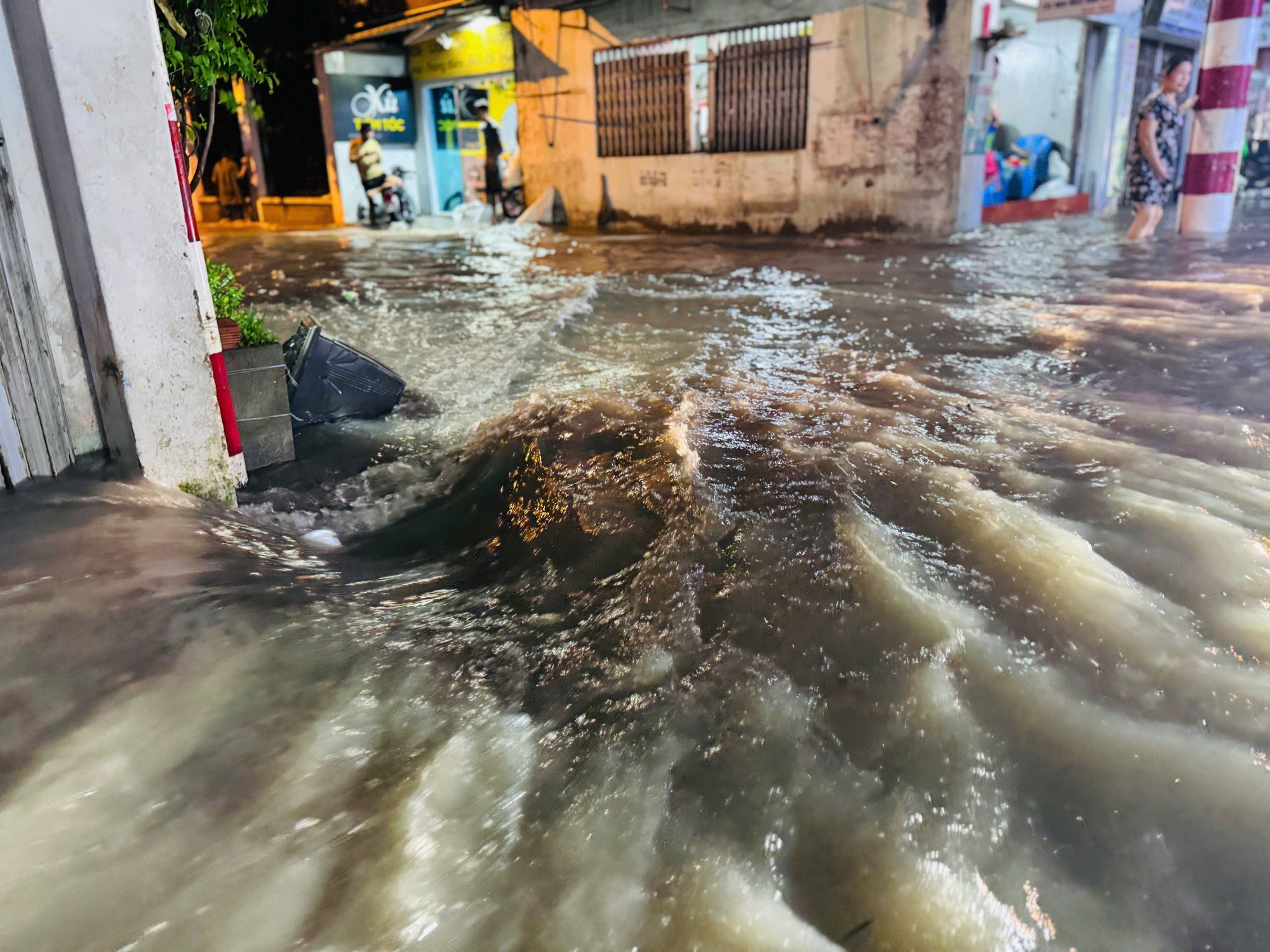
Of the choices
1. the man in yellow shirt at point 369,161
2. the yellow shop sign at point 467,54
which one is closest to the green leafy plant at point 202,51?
the yellow shop sign at point 467,54

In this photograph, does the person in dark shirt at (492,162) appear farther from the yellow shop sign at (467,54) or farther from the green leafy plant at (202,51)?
the green leafy plant at (202,51)

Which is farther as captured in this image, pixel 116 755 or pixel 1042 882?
pixel 116 755

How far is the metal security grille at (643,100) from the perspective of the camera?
15.2 m

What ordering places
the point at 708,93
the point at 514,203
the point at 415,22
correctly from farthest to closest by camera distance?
the point at 514,203 → the point at 415,22 → the point at 708,93

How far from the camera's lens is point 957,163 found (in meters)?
12.6

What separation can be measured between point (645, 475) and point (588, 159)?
47.4ft

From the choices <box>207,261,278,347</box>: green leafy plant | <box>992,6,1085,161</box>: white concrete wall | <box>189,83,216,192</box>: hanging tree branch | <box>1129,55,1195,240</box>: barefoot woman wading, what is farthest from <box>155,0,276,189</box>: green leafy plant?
<box>992,6,1085,161</box>: white concrete wall

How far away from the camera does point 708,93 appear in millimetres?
14773

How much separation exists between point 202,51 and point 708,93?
38.1 feet

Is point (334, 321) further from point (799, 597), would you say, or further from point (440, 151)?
point (440, 151)

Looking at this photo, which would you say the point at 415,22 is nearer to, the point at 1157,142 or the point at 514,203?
the point at 514,203

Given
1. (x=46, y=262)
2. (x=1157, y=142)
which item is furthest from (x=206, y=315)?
(x=1157, y=142)

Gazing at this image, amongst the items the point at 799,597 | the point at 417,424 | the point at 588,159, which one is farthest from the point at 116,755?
the point at 588,159

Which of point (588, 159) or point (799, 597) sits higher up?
point (588, 159)
